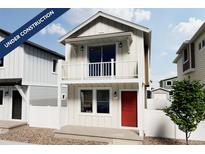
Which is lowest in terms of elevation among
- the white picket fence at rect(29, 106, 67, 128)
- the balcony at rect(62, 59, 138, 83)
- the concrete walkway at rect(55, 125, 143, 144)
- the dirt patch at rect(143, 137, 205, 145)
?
the dirt patch at rect(143, 137, 205, 145)

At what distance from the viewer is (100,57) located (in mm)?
10820

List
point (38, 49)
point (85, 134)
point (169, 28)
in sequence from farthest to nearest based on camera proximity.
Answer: point (169, 28), point (38, 49), point (85, 134)

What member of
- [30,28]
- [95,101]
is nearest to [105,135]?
[95,101]

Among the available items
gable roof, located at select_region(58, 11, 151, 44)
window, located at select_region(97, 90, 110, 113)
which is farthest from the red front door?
gable roof, located at select_region(58, 11, 151, 44)

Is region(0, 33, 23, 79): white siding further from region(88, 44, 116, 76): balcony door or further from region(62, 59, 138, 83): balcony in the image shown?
region(88, 44, 116, 76): balcony door

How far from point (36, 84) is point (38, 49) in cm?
254

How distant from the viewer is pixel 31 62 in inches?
484

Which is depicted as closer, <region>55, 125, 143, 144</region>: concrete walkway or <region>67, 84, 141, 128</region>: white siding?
<region>55, 125, 143, 144</region>: concrete walkway

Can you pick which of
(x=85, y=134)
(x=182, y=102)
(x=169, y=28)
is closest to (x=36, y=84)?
(x=85, y=134)

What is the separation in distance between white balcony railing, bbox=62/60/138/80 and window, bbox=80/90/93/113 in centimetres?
95

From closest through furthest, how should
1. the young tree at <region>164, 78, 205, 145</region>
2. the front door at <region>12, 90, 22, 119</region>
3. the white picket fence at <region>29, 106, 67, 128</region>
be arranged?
the young tree at <region>164, 78, 205, 145</region> < the white picket fence at <region>29, 106, 67, 128</region> < the front door at <region>12, 90, 22, 119</region>

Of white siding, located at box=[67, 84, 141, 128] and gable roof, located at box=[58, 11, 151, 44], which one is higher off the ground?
gable roof, located at box=[58, 11, 151, 44]

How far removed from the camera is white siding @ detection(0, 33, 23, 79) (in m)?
11.7
